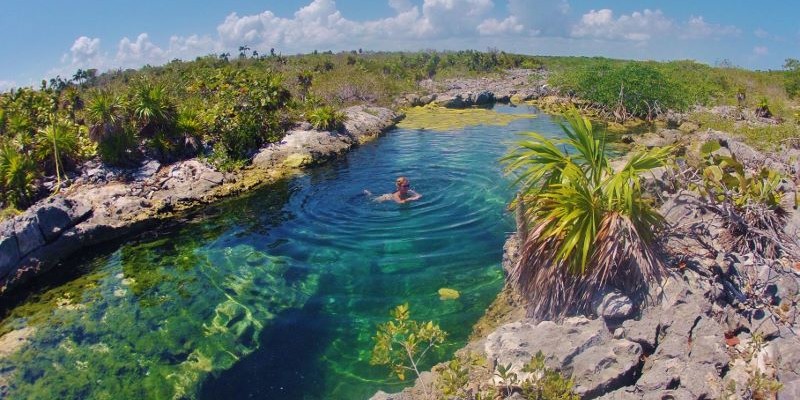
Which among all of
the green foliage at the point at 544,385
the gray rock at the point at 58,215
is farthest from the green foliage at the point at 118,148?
the green foliage at the point at 544,385

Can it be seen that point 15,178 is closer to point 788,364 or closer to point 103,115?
point 103,115

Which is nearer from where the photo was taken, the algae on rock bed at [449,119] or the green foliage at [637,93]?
the green foliage at [637,93]

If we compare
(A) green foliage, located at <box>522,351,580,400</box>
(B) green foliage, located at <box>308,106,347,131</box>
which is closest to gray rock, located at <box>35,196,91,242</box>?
(B) green foliage, located at <box>308,106,347,131</box>

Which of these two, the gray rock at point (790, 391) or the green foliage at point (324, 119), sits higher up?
the green foliage at point (324, 119)

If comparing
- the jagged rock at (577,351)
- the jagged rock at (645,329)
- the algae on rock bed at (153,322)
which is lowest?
the algae on rock bed at (153,322)

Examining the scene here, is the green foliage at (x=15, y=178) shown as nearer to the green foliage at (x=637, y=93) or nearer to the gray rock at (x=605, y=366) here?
the gray rock at (x=605, y=366)

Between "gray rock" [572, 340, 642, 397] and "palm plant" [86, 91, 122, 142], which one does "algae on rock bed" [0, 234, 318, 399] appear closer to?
"gray rock" [572, 340, 642, 397]
